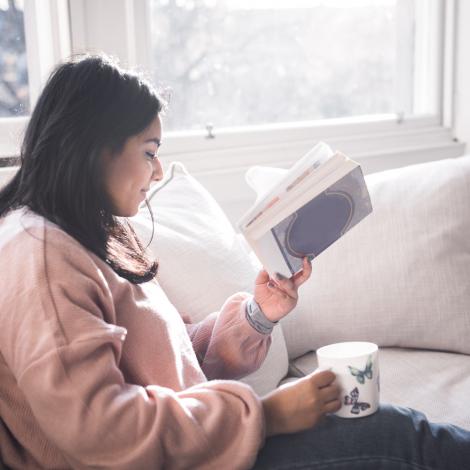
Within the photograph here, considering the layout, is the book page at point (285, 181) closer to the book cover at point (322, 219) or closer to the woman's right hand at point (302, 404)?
the book cover at point (322, 219)

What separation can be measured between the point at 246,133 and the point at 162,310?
3.96 feet

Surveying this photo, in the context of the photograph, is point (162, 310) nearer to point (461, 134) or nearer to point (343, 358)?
point (343, 358)

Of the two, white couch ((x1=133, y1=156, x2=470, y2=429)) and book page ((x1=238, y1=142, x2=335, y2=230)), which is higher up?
book page ((x1=238, y1=142, x2=335, y2=230))

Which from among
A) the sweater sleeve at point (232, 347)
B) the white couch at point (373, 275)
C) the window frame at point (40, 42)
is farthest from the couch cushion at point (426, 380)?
the window frame at point (40, 42)

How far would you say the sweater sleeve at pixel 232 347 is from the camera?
4.52 ft

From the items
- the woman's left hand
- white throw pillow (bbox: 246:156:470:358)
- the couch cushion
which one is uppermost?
the woman's left hand

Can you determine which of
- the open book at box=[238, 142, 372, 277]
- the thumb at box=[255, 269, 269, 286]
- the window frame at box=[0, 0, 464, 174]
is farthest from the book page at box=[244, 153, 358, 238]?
the window frame at box=[0, 0, 464, 174]

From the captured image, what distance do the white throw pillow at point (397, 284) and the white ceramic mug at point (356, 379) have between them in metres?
0.63

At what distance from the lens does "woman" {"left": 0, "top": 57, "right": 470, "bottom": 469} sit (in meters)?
0.94

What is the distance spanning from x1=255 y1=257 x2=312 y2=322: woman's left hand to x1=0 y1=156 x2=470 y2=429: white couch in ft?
0.69

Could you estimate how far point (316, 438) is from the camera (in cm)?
105

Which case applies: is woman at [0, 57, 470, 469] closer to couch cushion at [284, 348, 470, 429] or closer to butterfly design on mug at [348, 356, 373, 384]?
butterfly design on mug at [348, 356, 373, 384]

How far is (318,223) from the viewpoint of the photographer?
1182 millimetres

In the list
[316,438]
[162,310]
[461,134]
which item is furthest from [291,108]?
[316,438]
